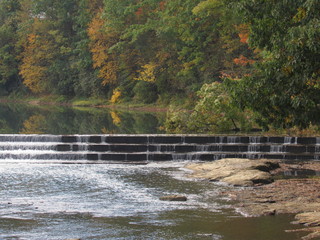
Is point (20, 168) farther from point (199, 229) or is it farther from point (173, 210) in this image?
point (199, 229)

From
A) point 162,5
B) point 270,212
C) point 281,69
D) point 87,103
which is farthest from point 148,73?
point 270,212

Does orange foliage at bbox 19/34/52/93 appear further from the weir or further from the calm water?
the calm water

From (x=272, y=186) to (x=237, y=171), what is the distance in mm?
1830

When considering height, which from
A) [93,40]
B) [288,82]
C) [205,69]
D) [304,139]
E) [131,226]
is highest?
[93,40]

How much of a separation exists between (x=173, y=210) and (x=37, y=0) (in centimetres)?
5366

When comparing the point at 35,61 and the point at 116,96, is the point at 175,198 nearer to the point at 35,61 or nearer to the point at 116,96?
the point at 116,96

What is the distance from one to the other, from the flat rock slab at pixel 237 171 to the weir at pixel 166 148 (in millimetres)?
2207

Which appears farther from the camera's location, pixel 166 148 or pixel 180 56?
pixel 180 56

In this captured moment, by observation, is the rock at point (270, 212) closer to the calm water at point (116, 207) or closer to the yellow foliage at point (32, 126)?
the calm water at point (116, 207)

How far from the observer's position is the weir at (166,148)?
2023 centimetres

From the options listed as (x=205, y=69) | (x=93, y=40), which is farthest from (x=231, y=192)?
(x=93, y=40)

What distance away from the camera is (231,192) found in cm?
1396

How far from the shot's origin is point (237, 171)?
16203 millimetres

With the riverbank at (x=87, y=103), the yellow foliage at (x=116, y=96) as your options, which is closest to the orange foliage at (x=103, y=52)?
the yellow foliage at (x=116, y=96)
